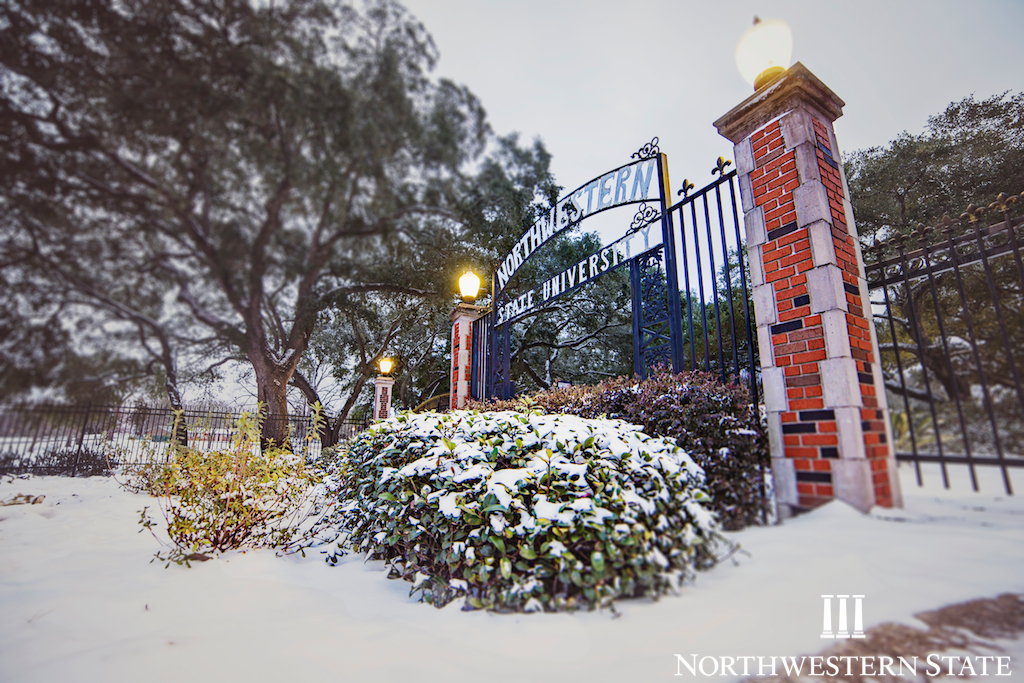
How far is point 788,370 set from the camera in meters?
1.88

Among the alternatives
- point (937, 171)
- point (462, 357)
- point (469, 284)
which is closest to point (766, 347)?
point (469, 284)

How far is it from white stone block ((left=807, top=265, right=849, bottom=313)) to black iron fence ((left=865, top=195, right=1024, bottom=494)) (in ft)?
1.01

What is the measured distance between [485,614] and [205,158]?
2.07m

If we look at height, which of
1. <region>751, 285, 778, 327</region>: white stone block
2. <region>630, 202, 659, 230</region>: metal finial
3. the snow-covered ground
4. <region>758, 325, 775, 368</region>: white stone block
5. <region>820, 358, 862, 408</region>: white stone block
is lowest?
the snow-covered ground

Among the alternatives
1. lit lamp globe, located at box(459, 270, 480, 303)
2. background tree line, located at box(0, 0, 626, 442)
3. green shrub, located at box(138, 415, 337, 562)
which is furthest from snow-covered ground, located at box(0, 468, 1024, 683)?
lit lamp globe, located at box(459, 270, 480, 303)

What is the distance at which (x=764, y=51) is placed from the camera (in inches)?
77.4

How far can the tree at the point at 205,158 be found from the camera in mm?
1316

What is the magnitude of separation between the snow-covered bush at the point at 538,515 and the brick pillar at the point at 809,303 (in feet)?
1.61

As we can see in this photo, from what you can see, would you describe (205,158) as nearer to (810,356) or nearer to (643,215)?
(810,356)

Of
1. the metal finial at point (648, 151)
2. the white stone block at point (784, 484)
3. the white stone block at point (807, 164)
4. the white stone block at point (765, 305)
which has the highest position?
the metal finial at point (648, 151)

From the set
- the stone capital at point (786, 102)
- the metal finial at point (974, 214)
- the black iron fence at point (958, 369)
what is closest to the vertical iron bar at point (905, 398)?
the black iron fence at point (958, 369)

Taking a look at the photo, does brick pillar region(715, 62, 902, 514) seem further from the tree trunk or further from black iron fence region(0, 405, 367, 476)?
black iron fence region(0, 405, 367, 476)

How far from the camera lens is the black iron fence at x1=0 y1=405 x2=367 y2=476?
1.36 m

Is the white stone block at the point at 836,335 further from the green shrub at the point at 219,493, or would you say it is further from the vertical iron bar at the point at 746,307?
the green shrub at the point at 219,493
